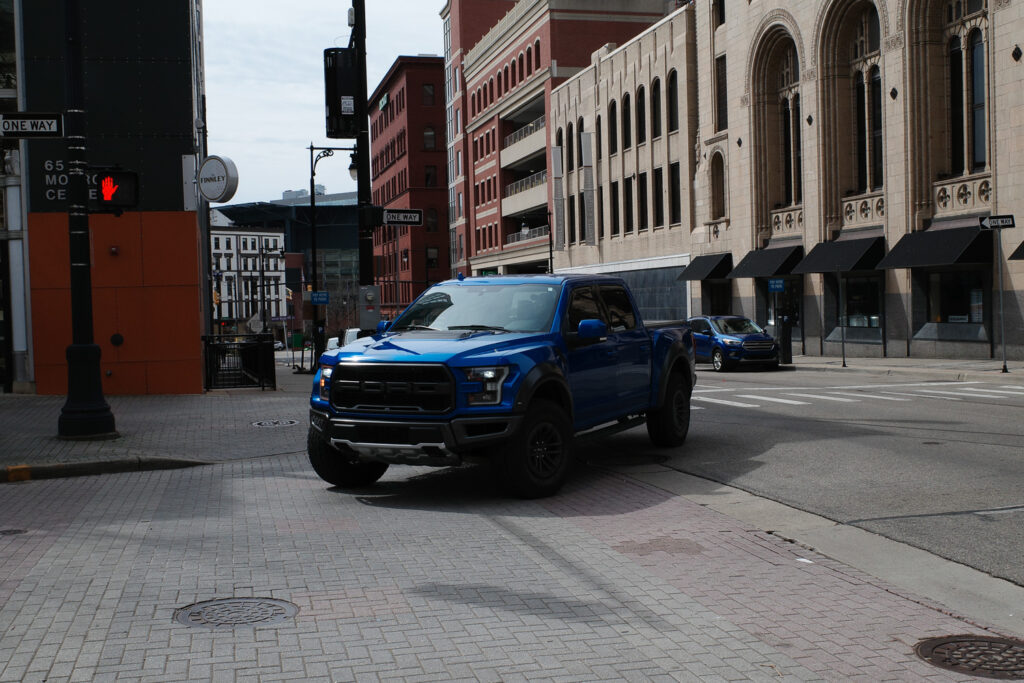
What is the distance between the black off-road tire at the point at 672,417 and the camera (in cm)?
1221

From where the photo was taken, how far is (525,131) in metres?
70.9

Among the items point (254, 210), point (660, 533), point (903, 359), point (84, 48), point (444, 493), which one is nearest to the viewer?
point (660, 533)

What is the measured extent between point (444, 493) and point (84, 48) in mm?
15460

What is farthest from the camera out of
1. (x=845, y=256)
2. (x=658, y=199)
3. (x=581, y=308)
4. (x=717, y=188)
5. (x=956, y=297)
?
(x=658, y=199)

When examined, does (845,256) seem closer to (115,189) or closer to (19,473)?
(115,189)

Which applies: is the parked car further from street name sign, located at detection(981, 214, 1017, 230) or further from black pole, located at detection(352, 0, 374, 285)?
black pole, located at detection(352, 0, 374, 285)

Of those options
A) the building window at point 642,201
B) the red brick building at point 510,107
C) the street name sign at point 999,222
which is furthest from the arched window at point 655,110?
the street name sign at point 999,222

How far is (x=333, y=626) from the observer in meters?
5.61

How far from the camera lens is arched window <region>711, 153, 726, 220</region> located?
→ 46.2 meters

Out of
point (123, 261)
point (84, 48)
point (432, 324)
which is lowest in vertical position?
point (432, 324)

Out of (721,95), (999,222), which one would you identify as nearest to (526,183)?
(721,95)

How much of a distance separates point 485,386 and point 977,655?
15.4ft

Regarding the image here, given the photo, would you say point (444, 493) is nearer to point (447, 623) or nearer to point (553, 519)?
point (553, 519)

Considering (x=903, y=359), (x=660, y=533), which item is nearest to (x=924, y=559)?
(x=660, y=533)
